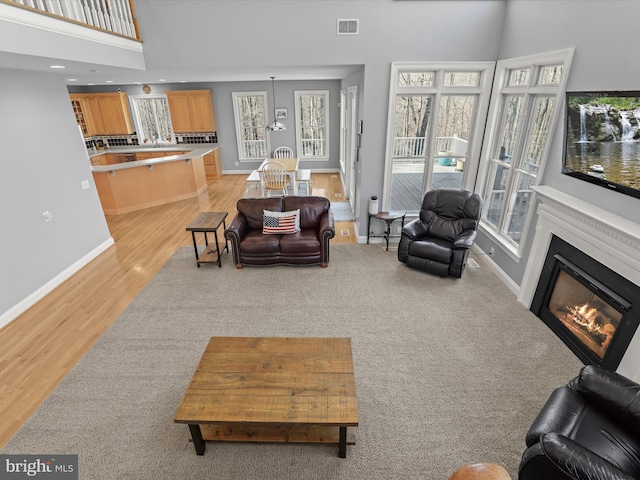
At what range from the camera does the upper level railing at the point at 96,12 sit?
9.50 feet

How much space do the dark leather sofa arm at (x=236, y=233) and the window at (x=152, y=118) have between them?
20.5ft

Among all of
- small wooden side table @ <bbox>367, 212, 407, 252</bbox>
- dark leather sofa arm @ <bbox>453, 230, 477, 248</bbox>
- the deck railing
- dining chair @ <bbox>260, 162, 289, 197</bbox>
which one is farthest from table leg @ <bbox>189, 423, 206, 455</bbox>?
dining chair @ <bbox>260, 162, 289, 197</bbox>

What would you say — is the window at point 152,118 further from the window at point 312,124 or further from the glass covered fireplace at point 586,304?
the glass covered fireplace at point 586,304

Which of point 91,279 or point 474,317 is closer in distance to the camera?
point 474,317

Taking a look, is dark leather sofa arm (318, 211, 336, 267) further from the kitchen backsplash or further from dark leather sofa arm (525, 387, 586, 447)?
the kitchen backsplash

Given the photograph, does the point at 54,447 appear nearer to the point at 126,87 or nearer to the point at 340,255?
the point at 340,255

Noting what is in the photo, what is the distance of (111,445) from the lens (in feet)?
7.59

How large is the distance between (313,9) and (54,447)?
5.04 metres

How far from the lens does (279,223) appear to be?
4648mm

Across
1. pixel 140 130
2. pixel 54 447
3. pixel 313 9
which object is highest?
pixel 313 9

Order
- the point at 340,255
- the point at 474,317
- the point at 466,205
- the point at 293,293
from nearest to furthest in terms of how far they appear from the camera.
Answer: the point at 474,317
the point at 293,293
the point at 466,205
the point at 340,255

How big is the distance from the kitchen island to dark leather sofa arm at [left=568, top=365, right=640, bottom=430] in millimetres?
7465

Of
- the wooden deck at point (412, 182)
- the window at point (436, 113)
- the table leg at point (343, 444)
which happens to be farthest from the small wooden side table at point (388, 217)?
the table leg at point (343, 444)

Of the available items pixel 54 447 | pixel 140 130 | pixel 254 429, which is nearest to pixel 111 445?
pixel 54 447
